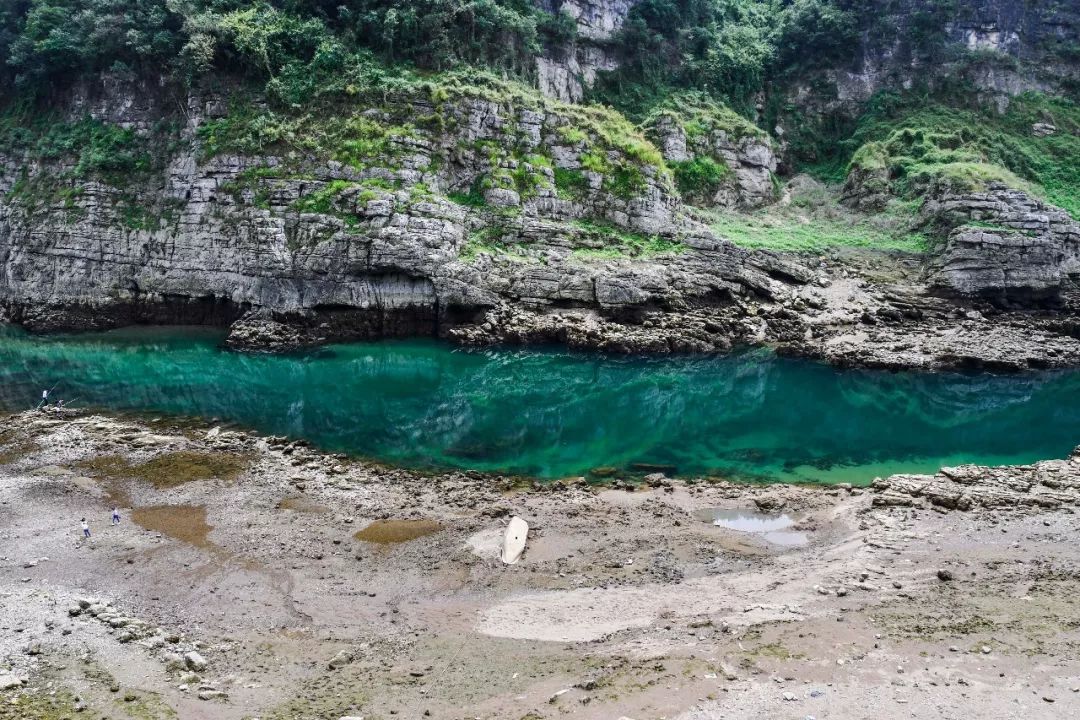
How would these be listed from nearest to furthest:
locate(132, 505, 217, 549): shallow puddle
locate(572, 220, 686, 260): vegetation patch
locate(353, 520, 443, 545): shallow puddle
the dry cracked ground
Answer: the dry cracked ground
locate(132, 505, 217, 549): shallow puddle
locate(353, 520, 443, 545): shallow puddle
locate(572, 220, 686, 260): vegetation patch

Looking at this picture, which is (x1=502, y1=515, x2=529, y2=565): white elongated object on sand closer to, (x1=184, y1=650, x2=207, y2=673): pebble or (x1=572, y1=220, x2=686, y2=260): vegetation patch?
(x1=184, y1=650, x2=207, y2=673): pebble

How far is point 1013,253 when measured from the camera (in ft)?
138

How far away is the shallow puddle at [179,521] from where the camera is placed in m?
18.4

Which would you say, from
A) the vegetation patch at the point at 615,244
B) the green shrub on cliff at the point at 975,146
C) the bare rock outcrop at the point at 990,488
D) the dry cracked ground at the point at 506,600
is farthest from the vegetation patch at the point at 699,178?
the dry cracked ground at the point at 506,600

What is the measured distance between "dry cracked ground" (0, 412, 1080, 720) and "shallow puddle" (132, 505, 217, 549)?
0.09 m

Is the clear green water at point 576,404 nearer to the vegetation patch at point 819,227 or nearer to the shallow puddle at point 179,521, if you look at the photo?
the shallow puddle at point 179,521

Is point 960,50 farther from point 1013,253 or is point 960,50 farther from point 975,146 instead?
point 1013,253

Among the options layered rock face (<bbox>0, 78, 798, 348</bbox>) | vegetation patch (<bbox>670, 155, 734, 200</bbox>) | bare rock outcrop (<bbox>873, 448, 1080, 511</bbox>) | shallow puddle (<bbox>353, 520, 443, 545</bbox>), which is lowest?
shallow puddle (<bbox>353, 520, 443, 545</bbox>)

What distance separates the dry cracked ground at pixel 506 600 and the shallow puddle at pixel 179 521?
0.09 meters

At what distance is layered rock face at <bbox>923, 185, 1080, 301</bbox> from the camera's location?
42000mm

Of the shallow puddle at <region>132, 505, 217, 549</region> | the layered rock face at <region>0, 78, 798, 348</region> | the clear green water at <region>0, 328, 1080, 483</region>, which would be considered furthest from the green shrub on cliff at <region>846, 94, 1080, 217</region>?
the shallow puddle at <region>132, 505, 217, 549</region>

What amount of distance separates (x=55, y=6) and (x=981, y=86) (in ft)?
250

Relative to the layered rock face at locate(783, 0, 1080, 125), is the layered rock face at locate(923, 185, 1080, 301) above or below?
below

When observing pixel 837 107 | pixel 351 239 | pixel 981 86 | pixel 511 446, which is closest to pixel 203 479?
pixel 511 446
